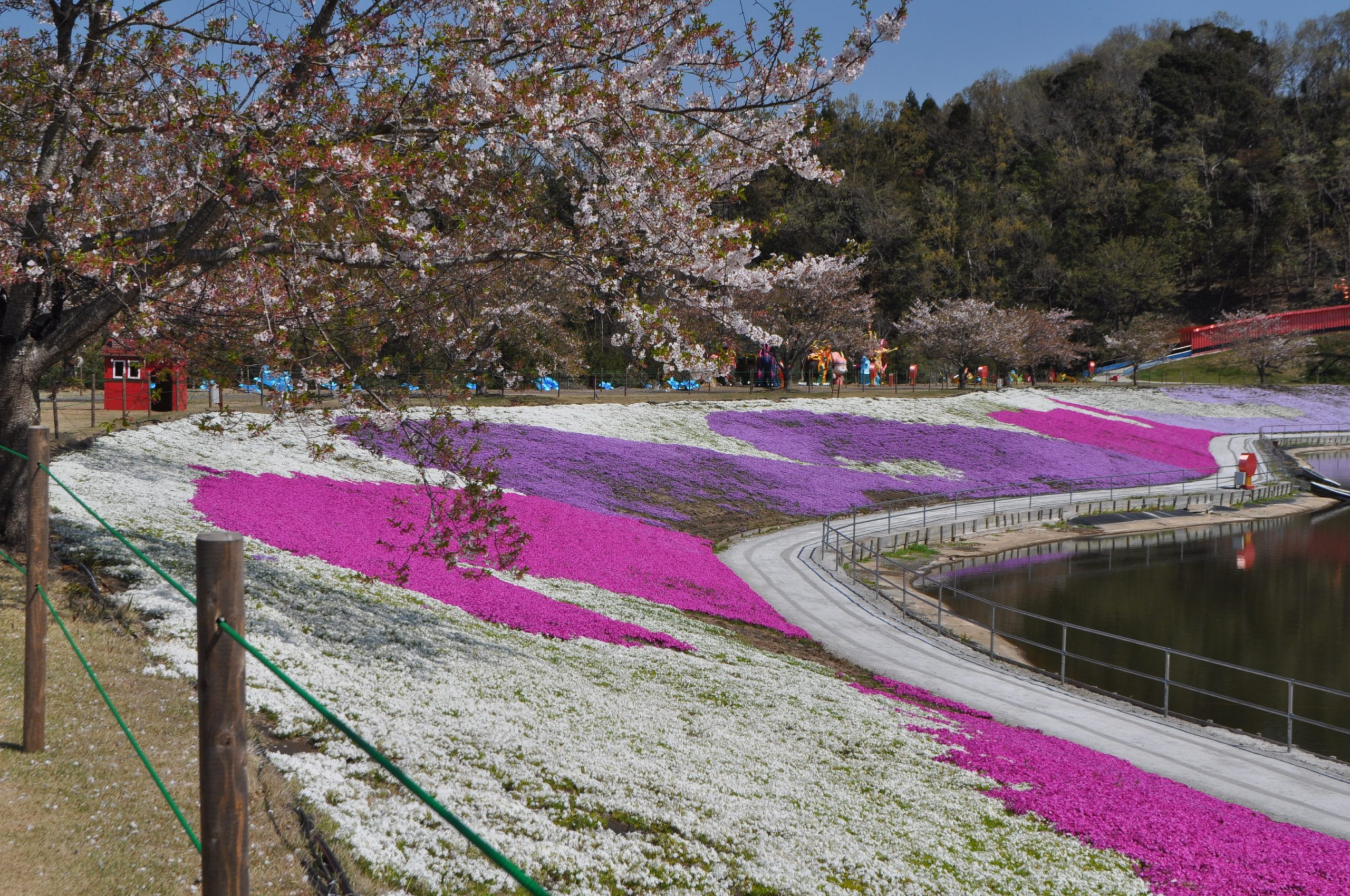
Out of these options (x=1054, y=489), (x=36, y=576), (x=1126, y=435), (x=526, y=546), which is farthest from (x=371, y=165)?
(x=1126, y=435)

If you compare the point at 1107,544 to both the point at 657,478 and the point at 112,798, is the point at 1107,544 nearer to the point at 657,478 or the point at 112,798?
the point at 657,478

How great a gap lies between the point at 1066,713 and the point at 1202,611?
53.6 ft

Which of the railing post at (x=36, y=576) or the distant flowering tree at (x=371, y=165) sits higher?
the distant flowering tree at (x=371, y=165)

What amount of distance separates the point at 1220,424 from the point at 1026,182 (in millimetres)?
55800

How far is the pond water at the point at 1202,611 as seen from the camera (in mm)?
21859

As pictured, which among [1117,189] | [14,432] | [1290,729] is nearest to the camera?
[14,432]

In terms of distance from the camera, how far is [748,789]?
34.3 ft

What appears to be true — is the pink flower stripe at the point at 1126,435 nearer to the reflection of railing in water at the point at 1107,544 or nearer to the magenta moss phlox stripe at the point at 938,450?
the magenta moss phlox stripe at the point at 938,450

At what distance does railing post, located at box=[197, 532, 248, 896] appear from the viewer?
3.78 meters

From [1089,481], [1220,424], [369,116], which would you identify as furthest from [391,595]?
[1220,424]

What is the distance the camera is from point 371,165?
1108 cm

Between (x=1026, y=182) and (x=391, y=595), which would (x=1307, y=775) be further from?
(x=1026, y=182)

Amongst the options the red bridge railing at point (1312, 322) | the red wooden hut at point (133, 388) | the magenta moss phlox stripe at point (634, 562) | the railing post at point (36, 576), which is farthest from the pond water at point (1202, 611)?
the red bridge railing at point (1312, 322)

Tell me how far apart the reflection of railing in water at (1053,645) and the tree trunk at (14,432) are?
1679 centimetres
